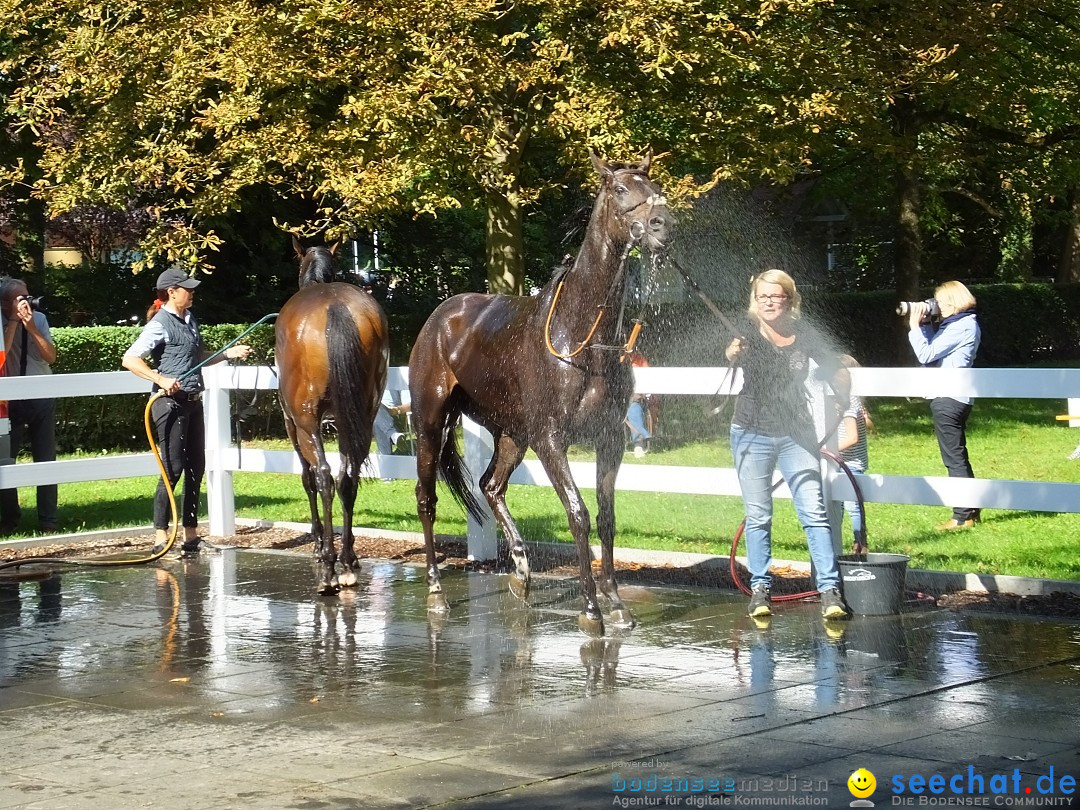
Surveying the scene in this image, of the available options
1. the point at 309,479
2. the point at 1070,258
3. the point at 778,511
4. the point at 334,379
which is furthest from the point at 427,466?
the point at 1070,258

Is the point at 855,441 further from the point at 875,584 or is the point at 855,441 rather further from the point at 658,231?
the point at 658,231

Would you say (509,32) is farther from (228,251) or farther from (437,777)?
(437,777)

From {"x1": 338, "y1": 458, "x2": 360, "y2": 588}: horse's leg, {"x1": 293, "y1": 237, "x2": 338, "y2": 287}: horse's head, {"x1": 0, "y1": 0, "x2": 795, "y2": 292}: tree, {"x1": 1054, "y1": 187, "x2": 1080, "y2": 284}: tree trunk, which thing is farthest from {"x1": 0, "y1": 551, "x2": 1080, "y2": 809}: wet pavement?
{"x1": 1054, "y1": 187, "x2": 1080, "y2": 284}: tree trunk

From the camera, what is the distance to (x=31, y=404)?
13.7m

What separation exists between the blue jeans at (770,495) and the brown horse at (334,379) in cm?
287

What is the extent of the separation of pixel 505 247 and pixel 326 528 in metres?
10.3

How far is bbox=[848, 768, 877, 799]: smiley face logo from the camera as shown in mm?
4961

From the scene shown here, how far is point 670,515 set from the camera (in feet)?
46.0

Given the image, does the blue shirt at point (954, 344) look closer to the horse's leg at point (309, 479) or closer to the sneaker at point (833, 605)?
the sneaker at point (833, 605)

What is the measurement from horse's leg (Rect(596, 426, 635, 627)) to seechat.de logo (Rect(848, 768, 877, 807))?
3307 millimetres

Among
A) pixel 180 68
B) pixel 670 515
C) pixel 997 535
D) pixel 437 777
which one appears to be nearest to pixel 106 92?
pixel 180 68

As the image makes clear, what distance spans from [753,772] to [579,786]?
0.63 metres

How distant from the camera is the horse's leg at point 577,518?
826 cm

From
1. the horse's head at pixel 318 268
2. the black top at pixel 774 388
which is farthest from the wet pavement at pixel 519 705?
the horse's head at pixel 318 268
